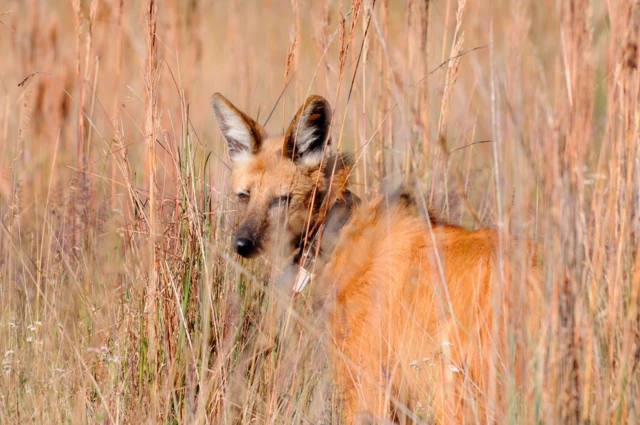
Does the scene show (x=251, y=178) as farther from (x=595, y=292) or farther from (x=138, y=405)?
(x=595, y=292)

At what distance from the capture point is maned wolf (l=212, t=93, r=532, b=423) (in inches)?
99.6

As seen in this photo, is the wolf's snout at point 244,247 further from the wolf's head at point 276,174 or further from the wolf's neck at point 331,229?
the wolf's neck at point 331,229

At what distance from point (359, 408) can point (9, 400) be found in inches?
53.7

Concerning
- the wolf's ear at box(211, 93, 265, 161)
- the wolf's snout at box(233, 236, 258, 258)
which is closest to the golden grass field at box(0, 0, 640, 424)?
the wolf's snout at box(233, 236, 258, 258)

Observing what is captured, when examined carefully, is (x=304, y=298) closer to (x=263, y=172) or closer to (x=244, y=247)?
(x=244, y=247)

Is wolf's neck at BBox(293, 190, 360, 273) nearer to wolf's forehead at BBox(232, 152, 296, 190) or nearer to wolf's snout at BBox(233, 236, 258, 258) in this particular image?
wolf's snout at BBox(233, 236, 258, 258)

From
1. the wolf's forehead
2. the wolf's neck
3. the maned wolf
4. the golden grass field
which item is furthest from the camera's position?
the wolf's forehead

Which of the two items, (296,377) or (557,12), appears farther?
(296,377)

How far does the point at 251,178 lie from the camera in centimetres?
413

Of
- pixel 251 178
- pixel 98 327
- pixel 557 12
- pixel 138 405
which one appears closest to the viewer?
pixel 557 12

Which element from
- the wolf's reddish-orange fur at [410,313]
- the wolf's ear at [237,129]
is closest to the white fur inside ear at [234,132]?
the wolf's ear at [237,129]

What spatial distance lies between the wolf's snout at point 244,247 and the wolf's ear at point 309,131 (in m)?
0.53

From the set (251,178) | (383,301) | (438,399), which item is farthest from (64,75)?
(438,399)

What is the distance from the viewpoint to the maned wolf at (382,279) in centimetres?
253
